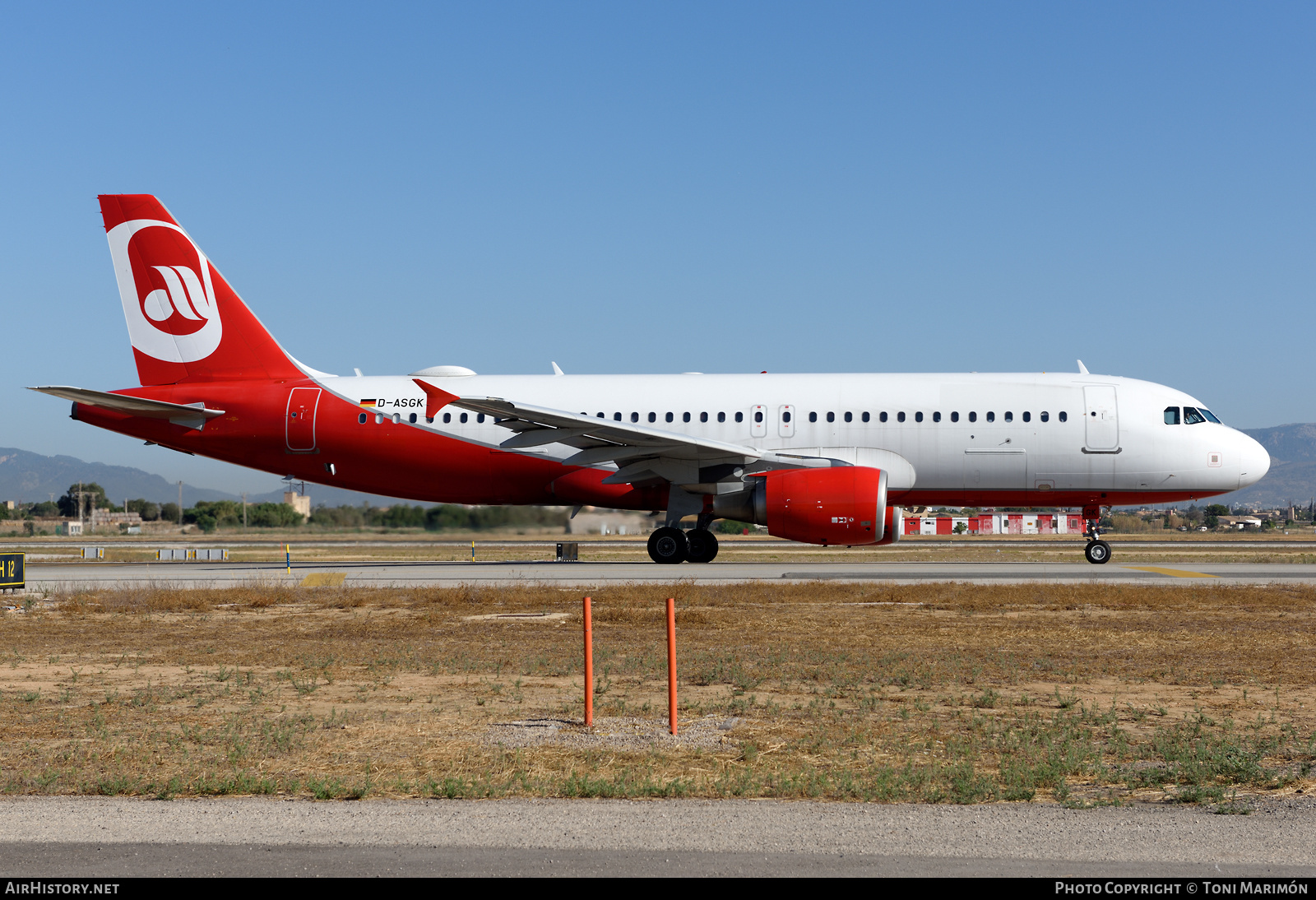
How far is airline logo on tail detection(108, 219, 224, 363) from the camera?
2761 cm

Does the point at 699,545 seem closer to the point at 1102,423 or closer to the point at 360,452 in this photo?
the point at 360,452

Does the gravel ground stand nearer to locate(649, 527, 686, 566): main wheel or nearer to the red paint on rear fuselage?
locate(649, 527, 686, 566): main wheel

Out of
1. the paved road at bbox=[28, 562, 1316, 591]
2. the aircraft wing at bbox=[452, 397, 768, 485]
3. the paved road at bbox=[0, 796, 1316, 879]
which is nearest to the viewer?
the paved road at bbox=[0, 796, 1316, 879]

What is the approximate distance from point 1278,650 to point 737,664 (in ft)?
21.1

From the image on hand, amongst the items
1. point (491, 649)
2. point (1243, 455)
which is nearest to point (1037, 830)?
point (491, 649)

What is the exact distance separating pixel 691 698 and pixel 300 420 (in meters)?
19.5

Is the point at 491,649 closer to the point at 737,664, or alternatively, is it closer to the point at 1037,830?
the point at 737,664

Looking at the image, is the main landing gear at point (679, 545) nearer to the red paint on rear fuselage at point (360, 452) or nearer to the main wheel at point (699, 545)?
the main wheel at point (699, 545)

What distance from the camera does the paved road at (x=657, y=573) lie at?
22.9 meters

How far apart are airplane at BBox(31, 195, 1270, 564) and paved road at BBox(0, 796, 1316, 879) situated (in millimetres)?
17302

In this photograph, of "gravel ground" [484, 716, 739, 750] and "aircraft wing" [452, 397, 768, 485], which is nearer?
"gravel ground" [484, 716, 739, 750]

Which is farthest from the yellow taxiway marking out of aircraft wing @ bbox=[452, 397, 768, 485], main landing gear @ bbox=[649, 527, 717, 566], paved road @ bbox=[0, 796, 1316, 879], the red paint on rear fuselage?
paved road @ bbox=[0, 796, 1316, 879]

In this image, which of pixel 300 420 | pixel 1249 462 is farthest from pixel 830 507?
pixel 300 420

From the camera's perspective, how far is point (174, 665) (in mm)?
12570
